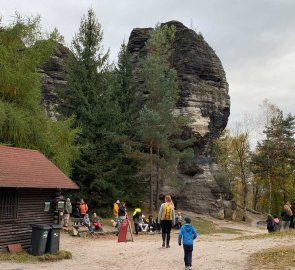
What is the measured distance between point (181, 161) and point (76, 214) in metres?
21.8

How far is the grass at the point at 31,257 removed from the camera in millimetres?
13438

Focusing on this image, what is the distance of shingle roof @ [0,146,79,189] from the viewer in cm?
1425

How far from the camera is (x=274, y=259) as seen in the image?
1228 cm

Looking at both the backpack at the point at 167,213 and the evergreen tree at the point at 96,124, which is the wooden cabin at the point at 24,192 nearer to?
the backpack at the point at 167,213

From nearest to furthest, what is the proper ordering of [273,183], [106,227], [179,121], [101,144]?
1. [106,227]
2. [101,144]
3. [179,121]
4. [273,183]

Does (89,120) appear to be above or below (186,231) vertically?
above

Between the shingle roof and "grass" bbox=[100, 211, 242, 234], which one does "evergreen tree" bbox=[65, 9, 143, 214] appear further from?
the shingle roof

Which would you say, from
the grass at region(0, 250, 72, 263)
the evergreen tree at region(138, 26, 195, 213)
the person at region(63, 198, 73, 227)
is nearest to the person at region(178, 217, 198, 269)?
the grass at region(0, 250, 72, 263)

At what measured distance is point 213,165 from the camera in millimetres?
45094

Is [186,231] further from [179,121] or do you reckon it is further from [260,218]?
[260,218]

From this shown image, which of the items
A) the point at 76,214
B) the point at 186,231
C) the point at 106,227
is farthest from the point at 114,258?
the point at 106,227

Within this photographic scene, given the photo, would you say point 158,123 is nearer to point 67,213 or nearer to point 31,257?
point 67,213

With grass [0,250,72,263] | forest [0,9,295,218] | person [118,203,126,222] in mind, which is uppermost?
forest [0,9,295,218]

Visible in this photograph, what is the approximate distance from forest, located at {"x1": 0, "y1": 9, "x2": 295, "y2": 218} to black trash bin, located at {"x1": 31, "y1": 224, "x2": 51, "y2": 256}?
9.47 meters
